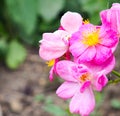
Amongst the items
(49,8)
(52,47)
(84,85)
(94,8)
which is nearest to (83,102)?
(84,85)

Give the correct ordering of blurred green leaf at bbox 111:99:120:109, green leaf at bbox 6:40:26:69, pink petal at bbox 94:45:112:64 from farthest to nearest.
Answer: green leaf at bbox 6:40:26:69 → blurred green leaf at bbox 111:99:120:109 → pink petal at bbox 94:45:112:64

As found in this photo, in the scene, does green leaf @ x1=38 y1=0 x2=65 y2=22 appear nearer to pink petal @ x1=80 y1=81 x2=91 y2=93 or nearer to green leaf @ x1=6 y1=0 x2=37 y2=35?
green leaf @ x1=6 y1=0 x2=37 y2=35

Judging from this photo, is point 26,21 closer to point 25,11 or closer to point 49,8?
point 25,11

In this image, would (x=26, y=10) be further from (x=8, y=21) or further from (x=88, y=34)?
(x=88, y=34)

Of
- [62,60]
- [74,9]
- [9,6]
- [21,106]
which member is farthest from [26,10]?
[62,60]

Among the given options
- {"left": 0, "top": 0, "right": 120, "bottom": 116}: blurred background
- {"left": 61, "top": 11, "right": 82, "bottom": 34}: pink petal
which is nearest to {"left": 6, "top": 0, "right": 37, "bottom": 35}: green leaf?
{"left": 0, "top": 0, "right": 120, "bottom": 116}: blurred background

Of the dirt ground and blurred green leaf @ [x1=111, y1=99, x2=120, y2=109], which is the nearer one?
blurred green leaf @ [x1=111, y1=99, x2=120, y2=109]

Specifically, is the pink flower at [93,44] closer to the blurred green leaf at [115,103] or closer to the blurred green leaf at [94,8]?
the blurred green leaf at [115,103]
